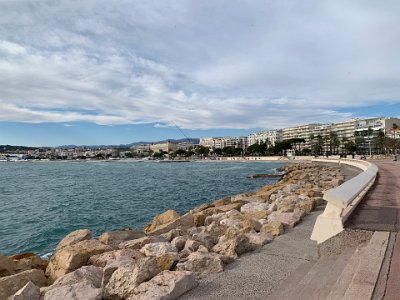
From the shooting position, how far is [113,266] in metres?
4.97

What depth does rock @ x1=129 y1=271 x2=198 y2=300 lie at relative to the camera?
12.7ft

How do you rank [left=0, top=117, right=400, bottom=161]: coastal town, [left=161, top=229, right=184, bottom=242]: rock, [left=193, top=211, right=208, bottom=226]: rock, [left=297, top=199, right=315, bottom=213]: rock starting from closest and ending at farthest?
[left=161, top=229, right=184, bottom=242]: rock
[left=297, top=199, right=315, bottom=213]: rock
[left=193, top=211, right=208, bottom=226]: rock
[left=0, top=117, right=400, bottom=161]: coastal town

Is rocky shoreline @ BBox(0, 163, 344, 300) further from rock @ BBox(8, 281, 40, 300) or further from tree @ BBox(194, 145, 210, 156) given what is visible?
tree @ BBox(194, 145, 210, 156)

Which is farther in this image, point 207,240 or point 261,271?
point 207,240

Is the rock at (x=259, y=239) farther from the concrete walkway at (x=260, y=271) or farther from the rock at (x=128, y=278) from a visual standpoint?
the rock at (x=128, y=278)

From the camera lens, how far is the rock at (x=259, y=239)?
6.06m

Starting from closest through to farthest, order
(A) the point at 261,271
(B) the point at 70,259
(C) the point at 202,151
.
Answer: (A) the point at 261,271 < (B) the point at 70,259 < (C) the point at 202,151

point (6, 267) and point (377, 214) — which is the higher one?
point (377, 214)

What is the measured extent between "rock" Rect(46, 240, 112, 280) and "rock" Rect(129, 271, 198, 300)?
196cm

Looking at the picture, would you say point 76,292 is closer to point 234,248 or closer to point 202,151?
point 234,248

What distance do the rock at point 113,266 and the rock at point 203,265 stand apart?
28.5 inches

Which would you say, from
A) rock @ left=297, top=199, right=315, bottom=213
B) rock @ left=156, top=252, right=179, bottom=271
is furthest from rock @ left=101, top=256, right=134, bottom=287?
rock @ left=297, top=199, right=315, bottom=213

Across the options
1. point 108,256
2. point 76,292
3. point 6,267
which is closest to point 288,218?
point 108,256

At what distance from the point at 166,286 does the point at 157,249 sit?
6.82 feet
